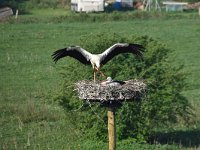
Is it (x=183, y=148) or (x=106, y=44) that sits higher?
(x=106, y=44)

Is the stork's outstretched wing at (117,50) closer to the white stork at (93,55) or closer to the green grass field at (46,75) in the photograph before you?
the white stork at (93,55)

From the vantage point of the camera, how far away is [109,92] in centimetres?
1451

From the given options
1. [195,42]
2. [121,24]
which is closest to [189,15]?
[121,24]

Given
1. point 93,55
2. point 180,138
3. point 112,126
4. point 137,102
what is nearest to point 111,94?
point 112,126

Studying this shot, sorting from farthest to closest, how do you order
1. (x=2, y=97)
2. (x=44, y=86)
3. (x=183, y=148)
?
(x=44, y=86), (x=2, y=97), (x=183, y=148)

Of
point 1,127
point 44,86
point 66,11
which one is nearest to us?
point 1,127

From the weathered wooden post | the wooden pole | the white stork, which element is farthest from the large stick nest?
the white stork

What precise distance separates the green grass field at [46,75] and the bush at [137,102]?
530 millimetres

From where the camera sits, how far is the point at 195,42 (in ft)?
140

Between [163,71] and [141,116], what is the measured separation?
160 cm

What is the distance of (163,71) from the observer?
21.6m

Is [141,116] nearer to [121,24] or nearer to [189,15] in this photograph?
[121,24]

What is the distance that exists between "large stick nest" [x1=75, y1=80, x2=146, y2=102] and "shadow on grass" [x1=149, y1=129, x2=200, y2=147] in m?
6.54

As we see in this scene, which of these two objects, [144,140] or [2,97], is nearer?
[144,140]
